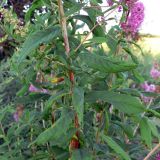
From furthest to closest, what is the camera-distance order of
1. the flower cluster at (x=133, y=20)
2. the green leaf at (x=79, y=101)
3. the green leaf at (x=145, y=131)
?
the flower cluster at (x=133, y=20)
the green leaf at (x=145, y=131)
the green leaf at (x=79, y=101)

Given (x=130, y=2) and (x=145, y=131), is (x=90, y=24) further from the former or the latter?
(x=145, y=131)

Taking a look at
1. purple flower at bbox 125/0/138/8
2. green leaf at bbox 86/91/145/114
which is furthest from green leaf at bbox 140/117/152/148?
purple flower at bbox 125/0/138/8

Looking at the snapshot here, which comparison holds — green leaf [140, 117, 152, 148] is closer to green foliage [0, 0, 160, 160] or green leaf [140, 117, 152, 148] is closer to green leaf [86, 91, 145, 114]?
green foliage [0, 0, 160, 160]

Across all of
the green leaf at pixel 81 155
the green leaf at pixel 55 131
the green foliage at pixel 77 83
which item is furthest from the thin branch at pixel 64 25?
the green leaf at pixel 81 155

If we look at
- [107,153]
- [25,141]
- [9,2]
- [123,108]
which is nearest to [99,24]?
[123,108]

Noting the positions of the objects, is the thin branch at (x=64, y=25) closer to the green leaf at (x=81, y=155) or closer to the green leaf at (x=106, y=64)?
the green leaf at (x=106, y=64)

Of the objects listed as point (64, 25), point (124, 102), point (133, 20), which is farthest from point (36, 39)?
point (133, 20)
